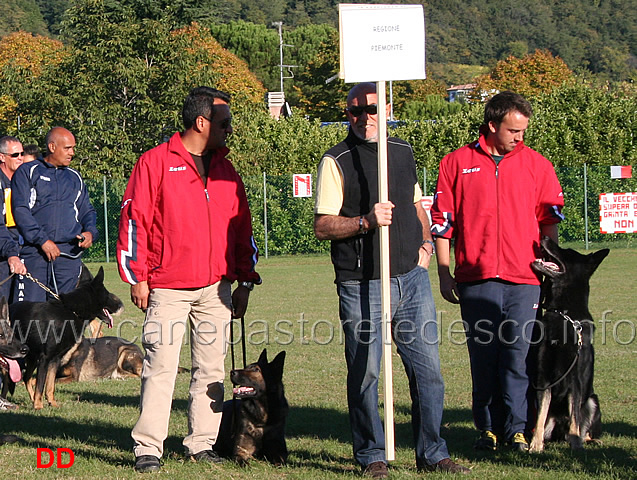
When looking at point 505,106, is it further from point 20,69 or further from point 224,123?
point 20,69

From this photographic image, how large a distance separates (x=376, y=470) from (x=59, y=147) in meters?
4.45

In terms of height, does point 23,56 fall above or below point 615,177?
above

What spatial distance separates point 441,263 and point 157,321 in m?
2.05

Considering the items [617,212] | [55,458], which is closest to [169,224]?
[55,458]

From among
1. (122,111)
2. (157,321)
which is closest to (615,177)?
(122,111)

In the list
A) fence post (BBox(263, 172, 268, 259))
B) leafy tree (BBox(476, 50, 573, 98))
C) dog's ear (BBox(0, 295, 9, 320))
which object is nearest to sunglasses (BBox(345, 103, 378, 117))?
dog's ear (BBox(0, 295, 9, 320))

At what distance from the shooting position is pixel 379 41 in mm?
5055

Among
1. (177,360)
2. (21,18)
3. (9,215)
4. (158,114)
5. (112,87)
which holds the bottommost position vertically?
(177,360)

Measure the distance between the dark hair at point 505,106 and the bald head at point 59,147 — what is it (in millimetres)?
4030

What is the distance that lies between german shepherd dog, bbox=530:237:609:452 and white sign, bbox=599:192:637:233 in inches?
827

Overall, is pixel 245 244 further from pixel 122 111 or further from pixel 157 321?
pixel 122 111

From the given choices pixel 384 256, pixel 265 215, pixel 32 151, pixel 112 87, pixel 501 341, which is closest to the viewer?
pixel 384 256

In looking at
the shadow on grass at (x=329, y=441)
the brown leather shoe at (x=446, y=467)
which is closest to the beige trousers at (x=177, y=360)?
the shadow on grass at (x=329, y=441)

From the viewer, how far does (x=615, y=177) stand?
2619 cm
